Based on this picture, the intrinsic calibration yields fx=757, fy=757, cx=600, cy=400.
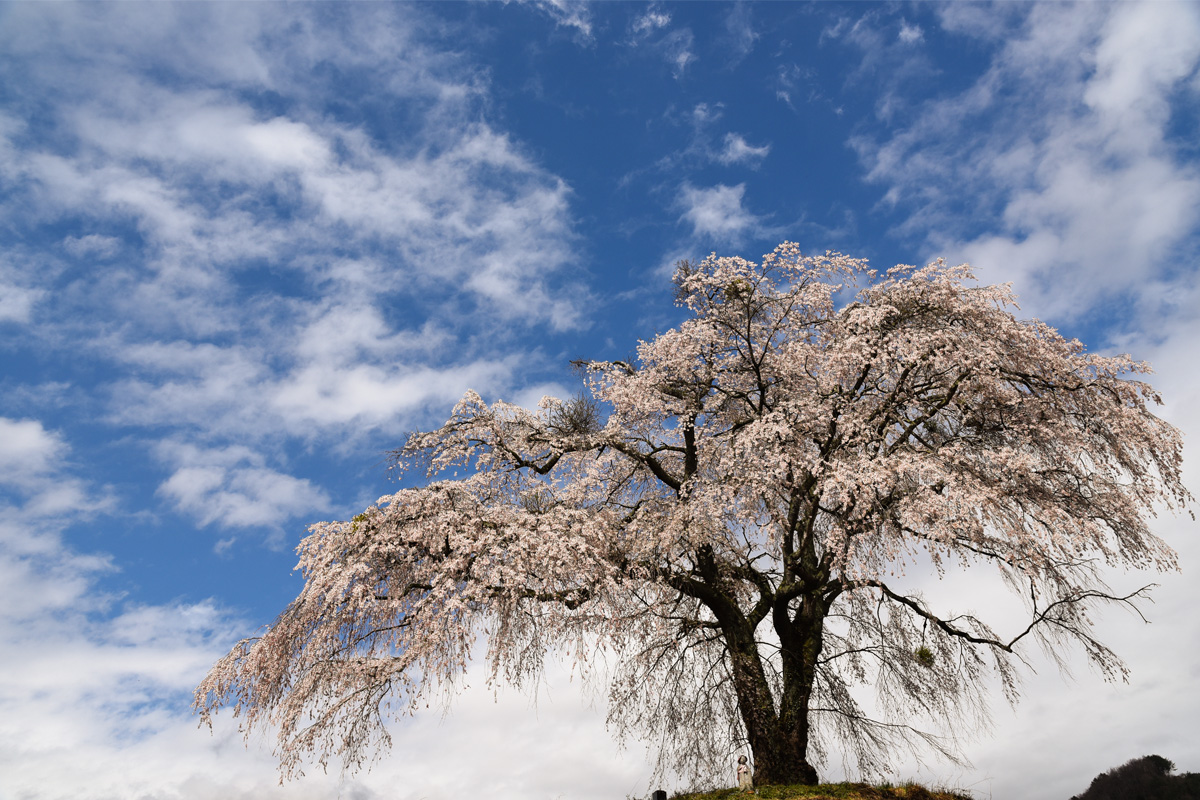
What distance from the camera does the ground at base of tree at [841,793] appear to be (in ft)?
47.6

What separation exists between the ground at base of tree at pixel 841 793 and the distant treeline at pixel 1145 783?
3.82 metres

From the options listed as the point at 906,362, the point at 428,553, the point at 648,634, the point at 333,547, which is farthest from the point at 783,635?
the point at 333,547

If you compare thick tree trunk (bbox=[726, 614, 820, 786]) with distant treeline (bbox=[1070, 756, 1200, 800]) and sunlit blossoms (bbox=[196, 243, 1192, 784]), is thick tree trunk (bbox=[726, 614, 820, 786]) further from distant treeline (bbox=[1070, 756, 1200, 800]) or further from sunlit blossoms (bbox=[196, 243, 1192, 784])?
distant treeline (bbox=[1070, 756, 1200, 800])

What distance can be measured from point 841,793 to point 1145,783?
8.27m

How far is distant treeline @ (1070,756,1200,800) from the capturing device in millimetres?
17000

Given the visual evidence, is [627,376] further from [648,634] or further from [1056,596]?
[1056,596]

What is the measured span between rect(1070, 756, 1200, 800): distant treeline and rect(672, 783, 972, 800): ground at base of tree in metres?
3.82

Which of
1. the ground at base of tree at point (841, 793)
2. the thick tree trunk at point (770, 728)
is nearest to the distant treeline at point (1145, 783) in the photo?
the ground at base of tree at point (841, 793)

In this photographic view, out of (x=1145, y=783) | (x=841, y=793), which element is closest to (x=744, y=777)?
(x=841, y=793)

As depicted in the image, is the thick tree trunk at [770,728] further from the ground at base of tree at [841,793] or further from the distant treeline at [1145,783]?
the distant treeline at [1145,783]

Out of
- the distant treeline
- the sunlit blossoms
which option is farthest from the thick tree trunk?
the distant treeline

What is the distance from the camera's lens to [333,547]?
15680 millimetres

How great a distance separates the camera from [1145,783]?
57.4ft

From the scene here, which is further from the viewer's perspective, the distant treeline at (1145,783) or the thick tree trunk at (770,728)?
the distant treeline at (1145,783)
